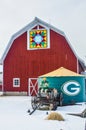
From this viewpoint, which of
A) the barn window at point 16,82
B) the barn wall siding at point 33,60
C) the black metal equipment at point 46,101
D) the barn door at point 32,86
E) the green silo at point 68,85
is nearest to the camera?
the black metal equipment at point 46,101

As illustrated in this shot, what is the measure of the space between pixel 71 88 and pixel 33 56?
9922mm

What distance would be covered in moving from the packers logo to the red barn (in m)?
7.04

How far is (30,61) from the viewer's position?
3119 cm

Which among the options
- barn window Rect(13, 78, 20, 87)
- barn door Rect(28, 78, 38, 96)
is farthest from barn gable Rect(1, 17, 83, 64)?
barn door Rect(28, 78, 38, 96)

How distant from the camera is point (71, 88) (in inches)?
869

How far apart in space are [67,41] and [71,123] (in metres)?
18.2

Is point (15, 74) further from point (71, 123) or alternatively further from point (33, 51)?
point (71, 123)

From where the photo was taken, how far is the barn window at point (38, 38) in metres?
30.5

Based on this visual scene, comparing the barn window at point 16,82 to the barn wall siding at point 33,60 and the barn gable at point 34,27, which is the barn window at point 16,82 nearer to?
the barn wall siding at point 33,60

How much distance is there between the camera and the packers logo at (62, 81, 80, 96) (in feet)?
71.7

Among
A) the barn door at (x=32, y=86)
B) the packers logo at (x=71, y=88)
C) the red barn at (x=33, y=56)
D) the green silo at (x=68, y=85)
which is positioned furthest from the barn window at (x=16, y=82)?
the packers logo at (x=71, y=88)

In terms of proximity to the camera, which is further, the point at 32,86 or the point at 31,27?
the point at 31,27

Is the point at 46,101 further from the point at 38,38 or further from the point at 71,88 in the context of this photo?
the point at 38,38

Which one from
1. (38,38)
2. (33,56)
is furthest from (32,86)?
(38,38)
